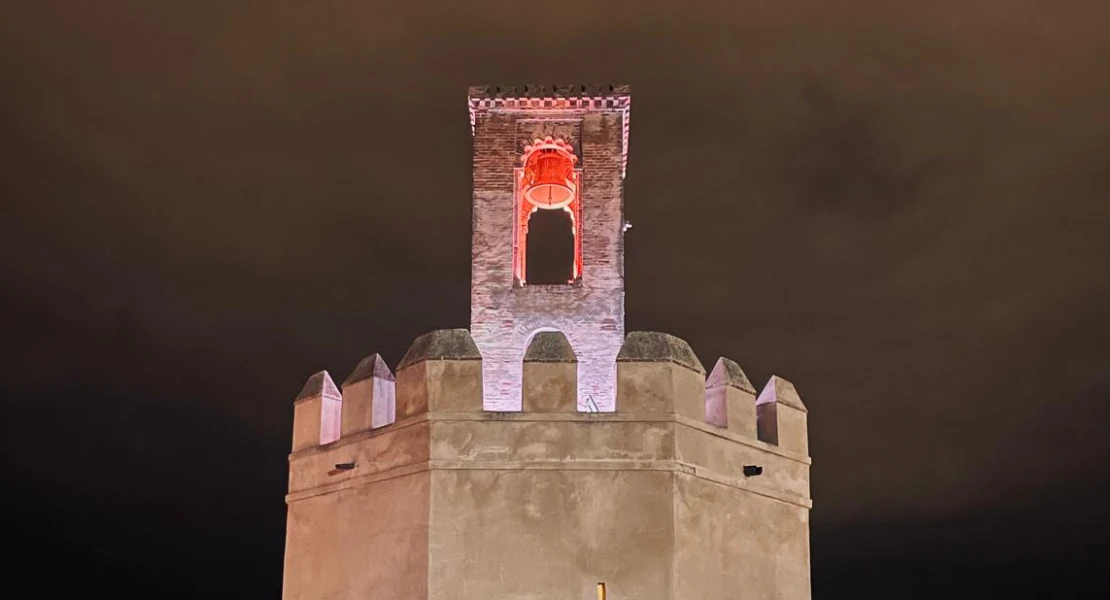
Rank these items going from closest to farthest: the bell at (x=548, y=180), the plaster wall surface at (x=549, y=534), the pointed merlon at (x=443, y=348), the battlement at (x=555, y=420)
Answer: the plaster wall surface at (x=549, y=534), the battlement at (x=555, y=420), the pointed merlon at (x=443, y=348), the bell at (x=548, y=180)

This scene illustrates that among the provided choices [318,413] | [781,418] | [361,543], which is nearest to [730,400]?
[781,418]

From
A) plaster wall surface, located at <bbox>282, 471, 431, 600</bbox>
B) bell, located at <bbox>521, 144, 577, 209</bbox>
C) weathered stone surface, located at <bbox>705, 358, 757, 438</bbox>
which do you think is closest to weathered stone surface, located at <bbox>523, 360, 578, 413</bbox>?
plaster wall surface, located at <bbox>282, 471, 431, 600</bbox>

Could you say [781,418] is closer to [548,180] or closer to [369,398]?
[369,398]

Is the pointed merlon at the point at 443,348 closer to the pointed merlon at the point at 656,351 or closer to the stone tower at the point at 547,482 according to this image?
the stone tower at the point at 547,482

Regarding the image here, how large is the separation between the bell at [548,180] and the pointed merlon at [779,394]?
4416mm

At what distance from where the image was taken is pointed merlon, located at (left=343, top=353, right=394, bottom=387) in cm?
882

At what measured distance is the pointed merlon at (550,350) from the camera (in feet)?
27.3

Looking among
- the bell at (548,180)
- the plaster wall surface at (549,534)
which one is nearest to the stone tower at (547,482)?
the plaster wall surface at (549,534)

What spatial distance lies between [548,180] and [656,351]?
524cm

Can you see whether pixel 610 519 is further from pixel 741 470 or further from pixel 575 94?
pixel 575 94

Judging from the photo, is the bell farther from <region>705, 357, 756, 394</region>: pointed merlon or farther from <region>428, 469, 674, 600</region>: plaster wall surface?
<region>428, 469, 674, 600</region>: plaster wall surface

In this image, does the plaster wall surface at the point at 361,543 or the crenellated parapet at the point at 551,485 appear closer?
the crenellated parapet at the point at 551,485

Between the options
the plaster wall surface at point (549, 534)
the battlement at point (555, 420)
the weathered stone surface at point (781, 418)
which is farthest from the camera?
the weathered stone surface at point (781, 418)

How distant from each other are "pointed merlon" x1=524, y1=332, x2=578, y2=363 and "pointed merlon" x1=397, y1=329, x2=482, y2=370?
15.0 inches
